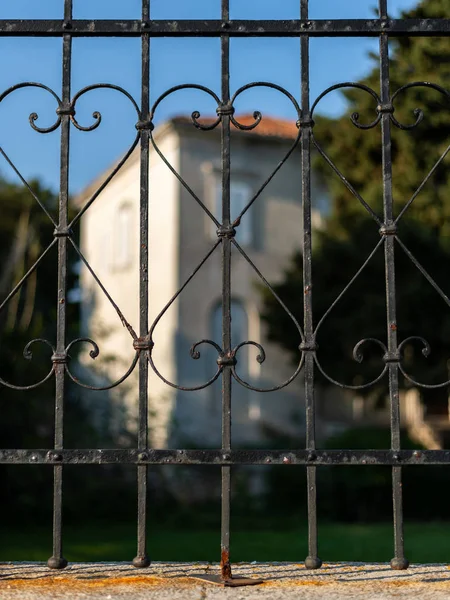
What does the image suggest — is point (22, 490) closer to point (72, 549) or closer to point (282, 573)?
point (72, 549)

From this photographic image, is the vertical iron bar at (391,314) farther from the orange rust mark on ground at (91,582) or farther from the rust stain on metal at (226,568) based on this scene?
the orange rust mark on ground at (91,582)

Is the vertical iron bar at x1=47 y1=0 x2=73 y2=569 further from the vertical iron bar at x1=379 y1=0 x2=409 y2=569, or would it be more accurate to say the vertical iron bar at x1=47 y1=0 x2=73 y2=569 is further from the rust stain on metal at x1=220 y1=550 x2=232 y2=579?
the vertical iron bar at x1=379 y1=0 x2=409 y2=569

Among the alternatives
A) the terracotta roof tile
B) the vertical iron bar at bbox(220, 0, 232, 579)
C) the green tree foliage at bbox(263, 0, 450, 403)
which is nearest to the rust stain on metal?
the vertical iron bar at bbox(220, 0, 232, 579)

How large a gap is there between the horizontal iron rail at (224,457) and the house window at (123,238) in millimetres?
16639

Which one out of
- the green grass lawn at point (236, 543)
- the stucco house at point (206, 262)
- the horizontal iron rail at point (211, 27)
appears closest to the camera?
the horizontal iron rail at point (211, 27)

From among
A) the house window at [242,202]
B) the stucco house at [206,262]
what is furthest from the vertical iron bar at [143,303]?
the house window at [242,202]

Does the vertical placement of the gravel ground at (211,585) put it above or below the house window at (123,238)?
below

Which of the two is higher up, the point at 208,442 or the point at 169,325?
the point at 169,325

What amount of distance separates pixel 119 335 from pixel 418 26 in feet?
56.5

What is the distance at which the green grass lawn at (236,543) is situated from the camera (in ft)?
29.3

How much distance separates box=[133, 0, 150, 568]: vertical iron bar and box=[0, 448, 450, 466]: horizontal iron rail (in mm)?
57

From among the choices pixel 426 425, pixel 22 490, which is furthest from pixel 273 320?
pixel 22 490

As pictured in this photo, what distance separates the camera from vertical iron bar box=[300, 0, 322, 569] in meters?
→ 2.56

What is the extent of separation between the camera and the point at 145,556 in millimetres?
2537
